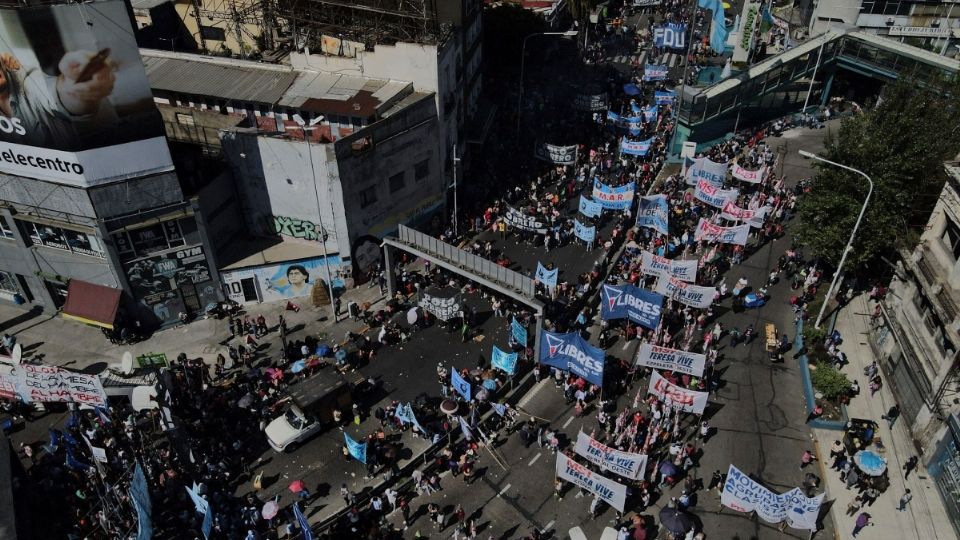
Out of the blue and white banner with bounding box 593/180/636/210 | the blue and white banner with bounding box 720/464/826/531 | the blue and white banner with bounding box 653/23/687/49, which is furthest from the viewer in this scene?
the blue and white banner with bounding box 653/23/687/49

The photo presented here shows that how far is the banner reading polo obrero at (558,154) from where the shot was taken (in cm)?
5831

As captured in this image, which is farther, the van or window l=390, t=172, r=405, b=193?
window l=390, t=172, r=405, b=193

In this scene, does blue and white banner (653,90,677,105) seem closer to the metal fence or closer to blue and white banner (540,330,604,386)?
the metal fence

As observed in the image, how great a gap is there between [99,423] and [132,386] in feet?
11.1

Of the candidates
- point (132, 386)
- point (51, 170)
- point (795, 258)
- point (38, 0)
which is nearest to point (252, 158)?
point (51, 170)

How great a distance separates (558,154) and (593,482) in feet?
112

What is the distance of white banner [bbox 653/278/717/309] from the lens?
138 ft

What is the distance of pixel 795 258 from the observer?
159ft

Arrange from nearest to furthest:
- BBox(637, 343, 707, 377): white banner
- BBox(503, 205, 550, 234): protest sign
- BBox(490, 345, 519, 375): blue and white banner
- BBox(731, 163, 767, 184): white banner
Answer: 1. BBox(637, 343, 707, 377): white banner
2. BBox(490, 345, 519, 375): blue and white banner
3. BBox(503, 205, 550, 234): protest sign
4. BBox(731, 163, 767, 184): white banner

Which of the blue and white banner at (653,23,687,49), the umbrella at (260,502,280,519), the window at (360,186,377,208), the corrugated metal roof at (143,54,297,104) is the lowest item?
the umbrella at (260,502,280,519)

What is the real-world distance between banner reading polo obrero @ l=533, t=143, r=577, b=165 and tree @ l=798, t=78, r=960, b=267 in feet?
67.9

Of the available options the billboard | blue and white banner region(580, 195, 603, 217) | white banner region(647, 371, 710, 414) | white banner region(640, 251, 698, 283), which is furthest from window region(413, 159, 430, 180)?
white banner region(647, 371, 710, 414)

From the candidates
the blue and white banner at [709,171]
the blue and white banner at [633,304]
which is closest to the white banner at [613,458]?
the blue and white banner at [633,304]

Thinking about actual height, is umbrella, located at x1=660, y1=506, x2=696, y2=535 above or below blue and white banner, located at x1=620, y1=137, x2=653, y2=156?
below
